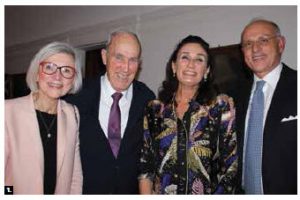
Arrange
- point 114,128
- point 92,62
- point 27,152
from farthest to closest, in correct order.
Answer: point 92,62
point 114,128
point 27,152

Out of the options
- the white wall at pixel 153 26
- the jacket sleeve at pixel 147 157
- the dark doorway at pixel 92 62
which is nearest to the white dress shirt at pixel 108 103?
the jacket sleeve at pixel 147 157

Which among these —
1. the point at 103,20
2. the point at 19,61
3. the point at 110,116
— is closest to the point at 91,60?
the point at 103,20

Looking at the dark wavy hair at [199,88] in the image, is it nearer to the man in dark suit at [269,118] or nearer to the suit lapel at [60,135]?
the man in dark suit at [269,118]

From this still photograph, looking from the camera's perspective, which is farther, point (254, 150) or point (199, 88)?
point (199, 88)

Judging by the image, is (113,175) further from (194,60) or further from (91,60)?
(91,60)

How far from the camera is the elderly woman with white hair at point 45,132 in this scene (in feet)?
5.70

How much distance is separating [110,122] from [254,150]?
0.96 meters

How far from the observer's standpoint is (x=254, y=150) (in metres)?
1.87

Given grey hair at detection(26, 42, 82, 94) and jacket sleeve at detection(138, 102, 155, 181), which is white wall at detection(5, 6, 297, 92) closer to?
jacket sleeve at detection(138, 102, 155, 181)

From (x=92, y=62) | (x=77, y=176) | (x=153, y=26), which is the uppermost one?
(x=153, y=26)

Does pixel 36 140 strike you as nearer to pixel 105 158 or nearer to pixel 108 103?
pixel 105 158

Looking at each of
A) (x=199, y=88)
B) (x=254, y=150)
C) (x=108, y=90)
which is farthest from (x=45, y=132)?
(x=254, y=150)

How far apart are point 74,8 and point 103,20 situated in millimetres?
635
